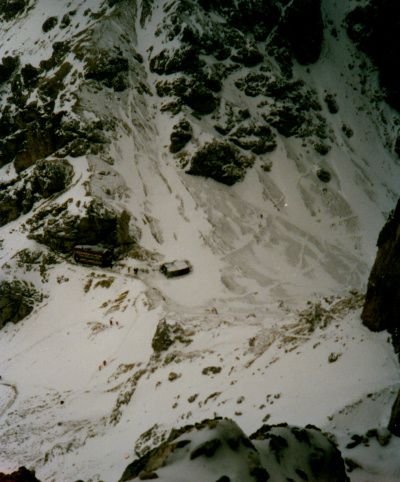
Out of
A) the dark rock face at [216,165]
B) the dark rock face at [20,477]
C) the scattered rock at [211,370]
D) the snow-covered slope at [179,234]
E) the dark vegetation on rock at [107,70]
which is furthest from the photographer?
the dark vegetation on rock at [107,70]

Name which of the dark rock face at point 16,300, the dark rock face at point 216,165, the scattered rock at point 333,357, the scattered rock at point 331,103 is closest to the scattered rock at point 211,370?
the scattered rock at point 333,357

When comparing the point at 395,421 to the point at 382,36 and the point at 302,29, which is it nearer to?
the point at 302,29

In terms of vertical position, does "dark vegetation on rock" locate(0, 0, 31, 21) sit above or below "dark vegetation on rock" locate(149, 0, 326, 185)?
above

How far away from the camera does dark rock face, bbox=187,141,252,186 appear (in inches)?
2156

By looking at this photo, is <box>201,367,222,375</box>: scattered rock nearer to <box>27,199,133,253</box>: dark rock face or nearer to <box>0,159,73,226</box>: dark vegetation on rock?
<box>27,199,133,253</box>: dark rock face

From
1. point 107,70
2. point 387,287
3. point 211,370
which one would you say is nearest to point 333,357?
point 387,287

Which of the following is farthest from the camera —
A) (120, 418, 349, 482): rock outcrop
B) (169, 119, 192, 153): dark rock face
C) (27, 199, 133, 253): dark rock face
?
(169, 119, 192, 153): dark rock face

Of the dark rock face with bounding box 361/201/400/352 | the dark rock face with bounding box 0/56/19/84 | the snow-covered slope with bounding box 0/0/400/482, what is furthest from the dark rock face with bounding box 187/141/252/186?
the dark rock face with bounding box 361/201/400/352

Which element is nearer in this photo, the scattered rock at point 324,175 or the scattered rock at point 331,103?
the scattered rock at point 324,175

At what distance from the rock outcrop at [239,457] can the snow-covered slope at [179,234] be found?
5.93 feet

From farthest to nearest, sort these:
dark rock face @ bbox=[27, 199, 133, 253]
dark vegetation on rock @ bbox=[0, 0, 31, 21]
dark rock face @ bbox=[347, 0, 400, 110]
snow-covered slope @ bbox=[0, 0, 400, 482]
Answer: dark vegetation on rock @ bbox=[0, 0, 31, 21] < dark rock face @ bbox=[347, 0, 400, 110] < dark rock face @ bbox=[27, 199, 133, 253] < snow-covered slope @ bbox=[0, 0, 400, 482]

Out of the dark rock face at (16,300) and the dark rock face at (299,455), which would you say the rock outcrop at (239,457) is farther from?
the dark rock face at (16,300)

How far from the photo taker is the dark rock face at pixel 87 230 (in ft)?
145

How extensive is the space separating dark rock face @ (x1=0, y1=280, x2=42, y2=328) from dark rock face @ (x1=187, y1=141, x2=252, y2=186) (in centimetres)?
2591
